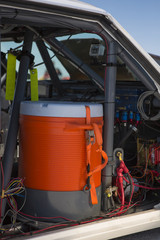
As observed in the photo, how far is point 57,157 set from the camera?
2.24 metres

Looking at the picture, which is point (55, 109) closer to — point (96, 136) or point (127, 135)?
point (96, 136)

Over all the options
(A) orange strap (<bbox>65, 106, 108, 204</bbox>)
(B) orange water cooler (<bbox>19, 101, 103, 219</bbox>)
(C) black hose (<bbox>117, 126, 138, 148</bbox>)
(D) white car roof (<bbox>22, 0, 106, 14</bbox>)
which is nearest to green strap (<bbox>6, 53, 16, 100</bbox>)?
(B) orange water cooler (<bbox>19, 101, 103, 219</bbox>)

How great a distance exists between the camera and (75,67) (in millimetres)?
3703

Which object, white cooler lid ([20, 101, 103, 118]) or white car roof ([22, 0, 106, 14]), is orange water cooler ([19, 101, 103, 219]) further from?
white car roof ([22, 0, 106, 14])

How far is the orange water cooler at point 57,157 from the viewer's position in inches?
87.7

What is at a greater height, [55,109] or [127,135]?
[55,109]

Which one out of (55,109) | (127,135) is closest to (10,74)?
(55,109)

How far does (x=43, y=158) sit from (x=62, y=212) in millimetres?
416

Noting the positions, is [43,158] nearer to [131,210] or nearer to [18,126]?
[18,126]

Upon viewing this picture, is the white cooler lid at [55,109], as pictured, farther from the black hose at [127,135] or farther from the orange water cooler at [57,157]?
the black hose at [127,135]

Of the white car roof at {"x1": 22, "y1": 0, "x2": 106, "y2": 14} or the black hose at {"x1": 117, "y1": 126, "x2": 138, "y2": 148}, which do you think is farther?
the black hose at {"x1": 117, "y1": 126, "x2": 138, "y2": 148}

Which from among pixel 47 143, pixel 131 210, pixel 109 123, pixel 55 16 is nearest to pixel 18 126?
pixel 47 143

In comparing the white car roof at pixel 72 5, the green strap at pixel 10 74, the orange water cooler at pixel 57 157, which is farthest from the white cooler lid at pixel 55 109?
the white car roof at pixel 72 5

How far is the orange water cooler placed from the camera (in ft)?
7.30
